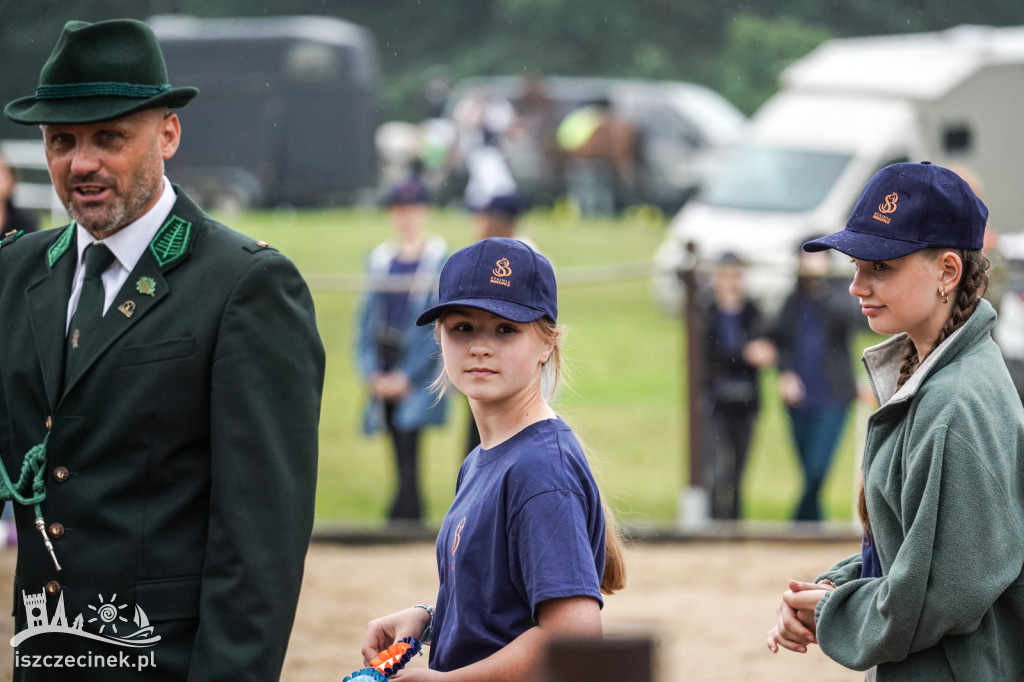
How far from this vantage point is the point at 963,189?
98.3 inches

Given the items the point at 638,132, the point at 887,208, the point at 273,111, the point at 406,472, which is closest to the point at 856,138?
the point at 638,132

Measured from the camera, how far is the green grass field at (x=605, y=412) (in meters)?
9.79

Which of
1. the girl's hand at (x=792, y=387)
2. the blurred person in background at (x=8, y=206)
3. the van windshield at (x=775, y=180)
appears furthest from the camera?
the van windshield at (x=775, y=180)

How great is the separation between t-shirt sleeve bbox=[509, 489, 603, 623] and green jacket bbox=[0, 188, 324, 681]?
1.63 ft

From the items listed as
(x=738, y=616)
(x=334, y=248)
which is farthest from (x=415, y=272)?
(x=334, y=248)

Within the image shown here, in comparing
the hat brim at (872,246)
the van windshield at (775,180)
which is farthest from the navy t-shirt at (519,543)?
the van windshield at (775,180)

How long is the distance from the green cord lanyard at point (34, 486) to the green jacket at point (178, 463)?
0.05ft

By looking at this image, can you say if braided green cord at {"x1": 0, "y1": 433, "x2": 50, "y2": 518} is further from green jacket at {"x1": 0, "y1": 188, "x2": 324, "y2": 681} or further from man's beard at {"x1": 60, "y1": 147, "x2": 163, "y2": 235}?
man's beard at {"x1": 60, "y1": 147, "x2": 163, "y2": 235}

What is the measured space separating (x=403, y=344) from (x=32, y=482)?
17.8 ft

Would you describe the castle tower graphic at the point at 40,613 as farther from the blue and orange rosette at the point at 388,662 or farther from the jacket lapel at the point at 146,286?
the blue and orange rosette at the point at 388,662

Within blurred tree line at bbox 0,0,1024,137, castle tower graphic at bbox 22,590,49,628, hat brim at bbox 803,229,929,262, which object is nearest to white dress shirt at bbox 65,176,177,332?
castle tower graphic at bbox 22,590,49,628

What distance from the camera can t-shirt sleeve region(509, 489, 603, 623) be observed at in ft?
7.38

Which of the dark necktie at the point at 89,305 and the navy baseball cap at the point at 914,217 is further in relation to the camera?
the dark necktie at the point at 89,305

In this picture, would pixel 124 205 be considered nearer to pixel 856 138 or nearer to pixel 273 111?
pixel 856 138
